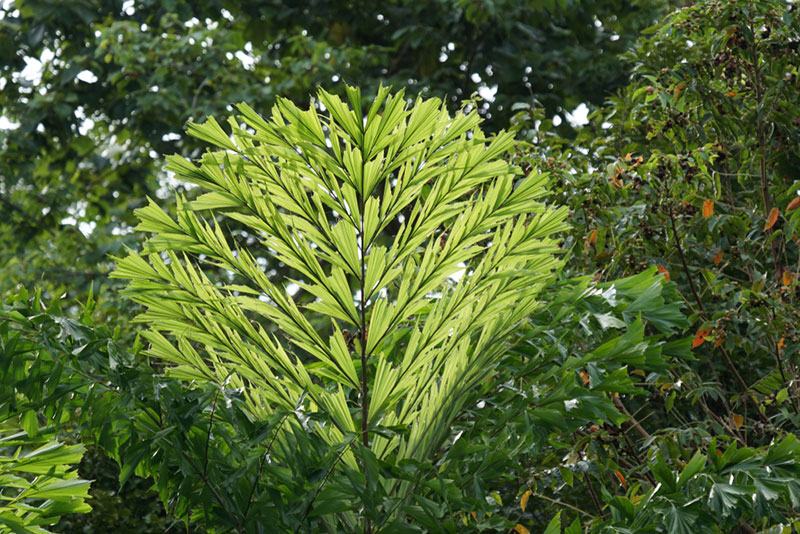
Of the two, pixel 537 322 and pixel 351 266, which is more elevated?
pixel 351 266

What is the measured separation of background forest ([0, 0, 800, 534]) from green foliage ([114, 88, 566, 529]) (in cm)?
5

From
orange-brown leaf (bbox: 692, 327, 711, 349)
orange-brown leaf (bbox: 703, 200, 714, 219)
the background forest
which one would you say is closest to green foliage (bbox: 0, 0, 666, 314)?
the background forest

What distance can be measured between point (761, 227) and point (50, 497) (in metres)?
2.70

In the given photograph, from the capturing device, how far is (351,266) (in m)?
2.25

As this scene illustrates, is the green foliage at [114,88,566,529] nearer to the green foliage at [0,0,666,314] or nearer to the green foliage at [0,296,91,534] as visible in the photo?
the green foliage at [0,296,91,534]

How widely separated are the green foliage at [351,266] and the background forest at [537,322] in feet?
0.16

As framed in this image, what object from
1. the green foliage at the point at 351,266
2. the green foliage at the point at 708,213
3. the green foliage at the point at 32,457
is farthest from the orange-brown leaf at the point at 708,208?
the green foliage at the point at 32,457

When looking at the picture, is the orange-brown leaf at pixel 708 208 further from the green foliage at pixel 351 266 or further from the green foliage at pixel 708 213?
the green foliage at pixel 351 266

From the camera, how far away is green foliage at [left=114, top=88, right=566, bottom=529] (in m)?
2.19

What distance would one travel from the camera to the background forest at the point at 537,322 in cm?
205

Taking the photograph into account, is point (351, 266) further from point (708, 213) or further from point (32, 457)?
point (708, 213)

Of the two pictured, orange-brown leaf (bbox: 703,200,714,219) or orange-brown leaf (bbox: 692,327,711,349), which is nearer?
orange-brown leaf (bbox: 692,327,711,349)

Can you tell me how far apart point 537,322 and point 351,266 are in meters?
0.54

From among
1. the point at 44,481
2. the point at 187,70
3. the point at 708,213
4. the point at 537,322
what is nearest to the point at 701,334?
the point at 708,213
